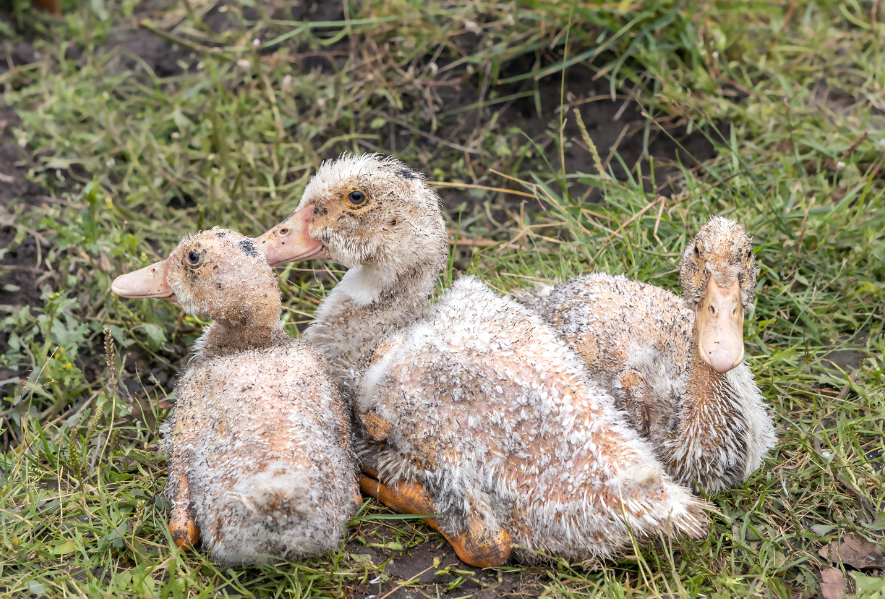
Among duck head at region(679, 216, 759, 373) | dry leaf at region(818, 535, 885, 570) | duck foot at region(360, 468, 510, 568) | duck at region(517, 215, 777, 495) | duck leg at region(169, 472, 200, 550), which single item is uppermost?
duck head at region(679, 216, 759, 373)

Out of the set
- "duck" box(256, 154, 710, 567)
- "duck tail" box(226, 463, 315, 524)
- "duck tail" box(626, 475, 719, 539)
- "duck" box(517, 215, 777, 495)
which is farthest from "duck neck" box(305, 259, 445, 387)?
"duck tail" box(626, 475, 719, 539)

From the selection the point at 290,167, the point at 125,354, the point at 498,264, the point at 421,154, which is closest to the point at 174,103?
the point at 290,167

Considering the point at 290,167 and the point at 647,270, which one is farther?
the point at 290,167

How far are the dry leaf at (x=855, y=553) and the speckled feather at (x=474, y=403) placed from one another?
557 millimetres

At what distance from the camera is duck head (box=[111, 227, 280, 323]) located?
120 inches

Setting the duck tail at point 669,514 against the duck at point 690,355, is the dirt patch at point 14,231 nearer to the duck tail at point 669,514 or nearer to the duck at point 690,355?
the duck at point 690,355

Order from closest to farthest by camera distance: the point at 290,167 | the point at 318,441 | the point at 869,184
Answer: the point at 318,441
the point at 869,184
the point at 290,167

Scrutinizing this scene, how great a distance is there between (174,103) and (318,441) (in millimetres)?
3370

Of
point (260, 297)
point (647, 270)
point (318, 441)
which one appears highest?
point (260, 297)

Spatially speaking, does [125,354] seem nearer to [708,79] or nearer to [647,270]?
[647,270]

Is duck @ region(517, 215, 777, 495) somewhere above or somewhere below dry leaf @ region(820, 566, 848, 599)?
above

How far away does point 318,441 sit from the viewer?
2.74m

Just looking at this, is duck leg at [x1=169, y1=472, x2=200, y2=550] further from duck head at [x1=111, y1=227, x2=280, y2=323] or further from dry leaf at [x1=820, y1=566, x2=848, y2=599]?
dry leaf at [x1=820, y1=566, x2=848, y2=599]

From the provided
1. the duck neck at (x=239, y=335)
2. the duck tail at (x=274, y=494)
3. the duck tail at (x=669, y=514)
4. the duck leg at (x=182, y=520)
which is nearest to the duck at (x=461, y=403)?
the duck tail at (x=669, y=514)
